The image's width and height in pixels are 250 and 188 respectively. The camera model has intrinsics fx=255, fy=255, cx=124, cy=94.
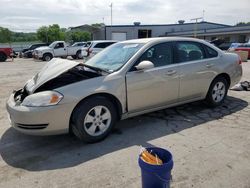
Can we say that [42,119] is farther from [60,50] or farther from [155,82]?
[60,50]

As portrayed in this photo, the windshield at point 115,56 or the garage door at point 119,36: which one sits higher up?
the garage door at point 119,36

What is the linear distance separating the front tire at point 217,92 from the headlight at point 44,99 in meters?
3.32

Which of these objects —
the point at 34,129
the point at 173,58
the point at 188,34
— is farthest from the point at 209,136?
the point at 188,34

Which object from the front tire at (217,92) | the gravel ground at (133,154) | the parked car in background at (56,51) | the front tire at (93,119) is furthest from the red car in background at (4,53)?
the front tire at (93,119)

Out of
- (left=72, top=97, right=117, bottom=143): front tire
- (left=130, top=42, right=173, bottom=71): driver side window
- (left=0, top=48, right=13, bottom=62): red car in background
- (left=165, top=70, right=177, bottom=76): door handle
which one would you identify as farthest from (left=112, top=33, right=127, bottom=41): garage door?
(left=72, top=97, right=117, bottom=143): front tire

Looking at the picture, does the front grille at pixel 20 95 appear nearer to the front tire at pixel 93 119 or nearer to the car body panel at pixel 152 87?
A: the front tire at pixel 93 119

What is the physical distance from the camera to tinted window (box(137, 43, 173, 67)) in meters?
4.47

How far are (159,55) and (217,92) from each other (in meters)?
1.82

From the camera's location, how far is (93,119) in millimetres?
3842

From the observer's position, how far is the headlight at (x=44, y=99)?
3.53 meters

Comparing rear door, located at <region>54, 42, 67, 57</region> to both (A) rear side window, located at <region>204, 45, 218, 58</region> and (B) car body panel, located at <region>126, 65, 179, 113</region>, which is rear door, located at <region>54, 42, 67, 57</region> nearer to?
(A) rear side window, located at <region>204, 45, 218, 58</region>

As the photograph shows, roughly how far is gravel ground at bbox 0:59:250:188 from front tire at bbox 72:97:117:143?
159mm

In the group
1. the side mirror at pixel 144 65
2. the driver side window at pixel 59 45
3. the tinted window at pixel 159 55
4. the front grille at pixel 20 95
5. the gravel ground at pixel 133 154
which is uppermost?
the tinted window at pixel 159 55

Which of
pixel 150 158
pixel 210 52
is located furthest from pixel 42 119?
pixel 210 52
